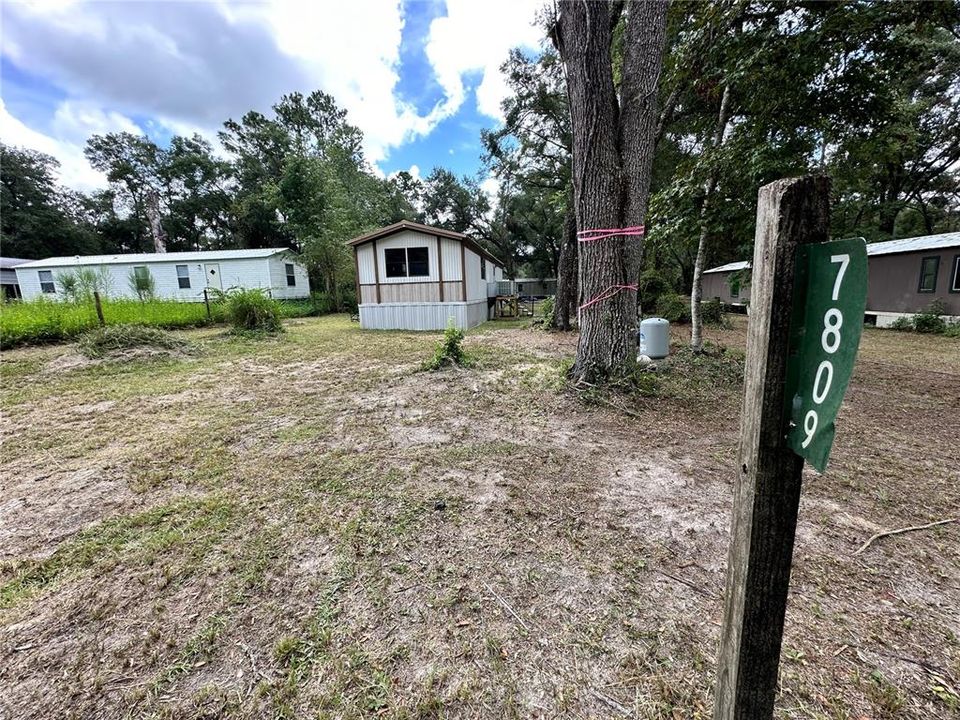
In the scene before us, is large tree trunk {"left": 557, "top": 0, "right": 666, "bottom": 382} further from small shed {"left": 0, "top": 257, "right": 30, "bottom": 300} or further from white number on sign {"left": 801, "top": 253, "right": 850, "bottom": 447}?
small shed {"left": 0, "top": 257, "right": 30, "bottom": 300}

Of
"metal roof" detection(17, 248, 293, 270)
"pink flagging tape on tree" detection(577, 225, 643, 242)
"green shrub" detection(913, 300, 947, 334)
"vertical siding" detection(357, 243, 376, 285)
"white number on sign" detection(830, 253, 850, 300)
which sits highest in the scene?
"metal roof" detection(17, 248, 293, 270)

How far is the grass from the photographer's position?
765 cm

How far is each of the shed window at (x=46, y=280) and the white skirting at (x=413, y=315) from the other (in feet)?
68.2

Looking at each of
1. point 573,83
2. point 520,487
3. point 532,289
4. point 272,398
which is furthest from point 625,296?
point 532,289

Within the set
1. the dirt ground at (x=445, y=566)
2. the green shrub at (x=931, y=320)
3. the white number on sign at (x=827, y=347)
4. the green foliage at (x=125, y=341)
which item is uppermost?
the white number on sign at (x=827, y=347)

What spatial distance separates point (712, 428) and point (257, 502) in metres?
3.56

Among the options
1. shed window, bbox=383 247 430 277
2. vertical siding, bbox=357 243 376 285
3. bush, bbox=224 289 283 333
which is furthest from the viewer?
vertical siding, bbox=357 243 376 285

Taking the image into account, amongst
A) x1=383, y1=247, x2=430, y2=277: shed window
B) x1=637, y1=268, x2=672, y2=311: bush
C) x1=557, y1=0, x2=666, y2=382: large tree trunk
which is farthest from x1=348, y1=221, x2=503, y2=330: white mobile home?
x1=557, y1=0, x2=666, y2=382: large tree trunk

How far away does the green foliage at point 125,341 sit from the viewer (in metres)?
6.48

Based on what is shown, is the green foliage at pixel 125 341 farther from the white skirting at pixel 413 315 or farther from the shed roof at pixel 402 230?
the shed roof at pixel 402 230

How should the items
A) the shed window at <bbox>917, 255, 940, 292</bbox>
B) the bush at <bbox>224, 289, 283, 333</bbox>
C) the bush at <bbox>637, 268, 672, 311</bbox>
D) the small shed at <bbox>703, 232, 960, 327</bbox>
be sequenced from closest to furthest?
the bush at <bbox>224, 289, 283, 333</bbox>, the small shed at <bbox>703, 232, 960, 327</bbox>, the shed window at <bbox>917, 255, 940, 292</bbox>, the bush at <bbox>637, 268, 672, 311</bbox>

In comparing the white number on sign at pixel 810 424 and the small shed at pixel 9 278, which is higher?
the small shed at pixel 9 278

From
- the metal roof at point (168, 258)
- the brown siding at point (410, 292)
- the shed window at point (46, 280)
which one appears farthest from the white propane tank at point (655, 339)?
the shed window at point (46, 280)

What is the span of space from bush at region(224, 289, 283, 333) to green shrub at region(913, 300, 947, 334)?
16.8 metres
